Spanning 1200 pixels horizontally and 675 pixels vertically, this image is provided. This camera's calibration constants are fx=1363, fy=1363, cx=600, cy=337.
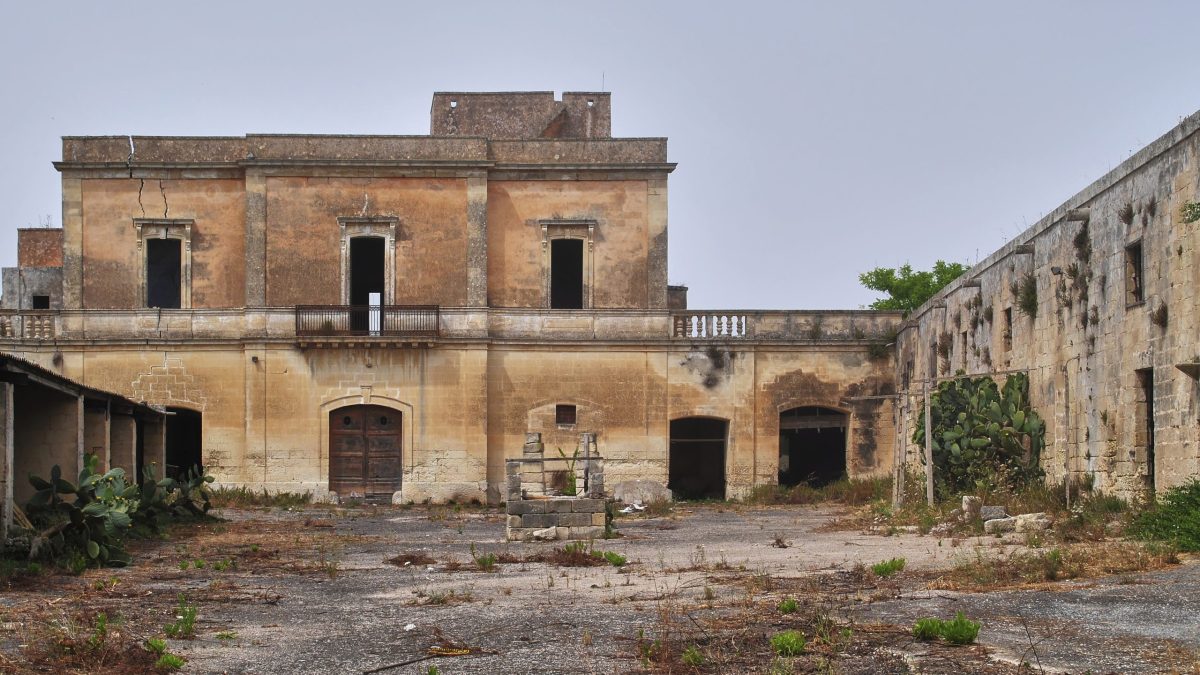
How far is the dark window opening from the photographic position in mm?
A: 16891

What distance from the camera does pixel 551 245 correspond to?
30.6 metres

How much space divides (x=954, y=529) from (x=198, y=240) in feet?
61.8

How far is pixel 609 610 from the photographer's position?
11.2 m

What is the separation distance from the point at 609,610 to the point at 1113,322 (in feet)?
30.7

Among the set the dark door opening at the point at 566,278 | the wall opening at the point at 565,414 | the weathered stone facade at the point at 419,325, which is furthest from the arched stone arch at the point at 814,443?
the dark door opening at the point at 566,278

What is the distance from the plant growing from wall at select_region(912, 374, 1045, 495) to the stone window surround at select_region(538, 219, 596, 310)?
9.66 metres

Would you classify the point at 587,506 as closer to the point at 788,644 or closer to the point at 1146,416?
the point at 1146,416

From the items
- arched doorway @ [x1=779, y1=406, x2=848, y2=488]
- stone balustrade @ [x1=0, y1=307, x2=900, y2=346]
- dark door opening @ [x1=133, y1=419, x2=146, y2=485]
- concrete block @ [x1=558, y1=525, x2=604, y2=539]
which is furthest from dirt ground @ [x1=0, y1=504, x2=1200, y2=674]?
arched doorway @ [x1=779, y1=406, x2=848, y2=488]

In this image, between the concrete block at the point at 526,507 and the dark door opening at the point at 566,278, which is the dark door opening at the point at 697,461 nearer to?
the dark door opening at the point at 566,278

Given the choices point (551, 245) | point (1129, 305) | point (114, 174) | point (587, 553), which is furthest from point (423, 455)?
point (1129, 305)

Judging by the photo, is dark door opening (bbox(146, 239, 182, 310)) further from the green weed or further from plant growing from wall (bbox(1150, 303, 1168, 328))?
the green weed

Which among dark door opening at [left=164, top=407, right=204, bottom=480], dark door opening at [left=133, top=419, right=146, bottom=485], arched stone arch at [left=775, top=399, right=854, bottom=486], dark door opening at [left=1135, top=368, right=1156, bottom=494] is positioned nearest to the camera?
dark door opening at [left=1135, top=368, right=1156, bottom=494]

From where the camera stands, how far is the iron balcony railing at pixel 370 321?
2934cm

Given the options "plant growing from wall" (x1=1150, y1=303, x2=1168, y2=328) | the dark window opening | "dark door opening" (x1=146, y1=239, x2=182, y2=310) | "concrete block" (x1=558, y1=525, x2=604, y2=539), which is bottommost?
"concrete block" (x1=558, y1=525, x2=604, y2=539)
